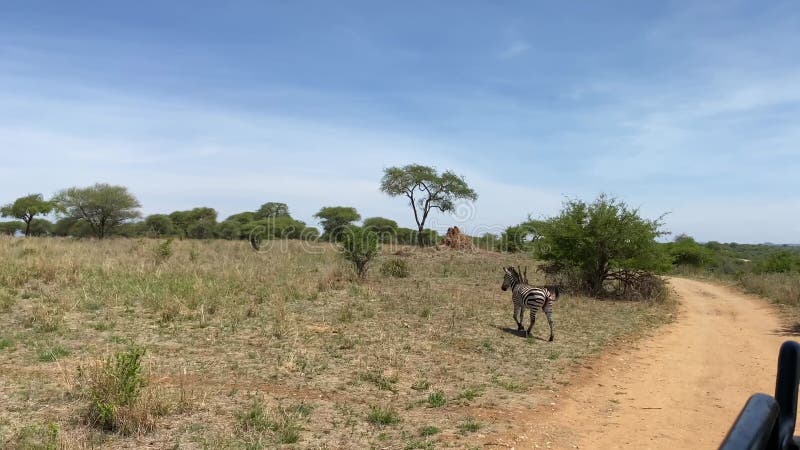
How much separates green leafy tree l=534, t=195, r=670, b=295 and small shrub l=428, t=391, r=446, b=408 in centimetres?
1288

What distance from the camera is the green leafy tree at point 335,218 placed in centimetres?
4193

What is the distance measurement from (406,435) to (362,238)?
11.8m

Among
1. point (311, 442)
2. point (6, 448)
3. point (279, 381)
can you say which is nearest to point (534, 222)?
point (279, 381)

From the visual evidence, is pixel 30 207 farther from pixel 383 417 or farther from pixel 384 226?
pixel 383 417

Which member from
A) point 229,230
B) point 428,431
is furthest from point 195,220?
point 428,431

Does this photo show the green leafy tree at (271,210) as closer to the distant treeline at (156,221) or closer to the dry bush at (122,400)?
the distant treeline at (156,221)

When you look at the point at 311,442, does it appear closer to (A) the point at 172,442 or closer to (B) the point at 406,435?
(B) the point at 406,435

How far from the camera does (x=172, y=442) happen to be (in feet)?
18.0

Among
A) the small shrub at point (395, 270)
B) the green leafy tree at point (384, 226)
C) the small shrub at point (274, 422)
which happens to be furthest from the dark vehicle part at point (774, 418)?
the green leafy tree at point (384, 226)

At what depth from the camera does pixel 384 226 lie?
49594 mm

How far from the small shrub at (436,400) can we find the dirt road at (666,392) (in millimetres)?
1160

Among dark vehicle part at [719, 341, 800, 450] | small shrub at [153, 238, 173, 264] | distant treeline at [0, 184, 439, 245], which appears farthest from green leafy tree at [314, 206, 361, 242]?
dark vehicle part at [719, 341, 800, 450]

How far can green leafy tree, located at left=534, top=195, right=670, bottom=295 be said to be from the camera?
18.0m

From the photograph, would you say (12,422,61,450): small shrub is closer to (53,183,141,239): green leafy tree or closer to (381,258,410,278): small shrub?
(381,258,410,278): small shrub
